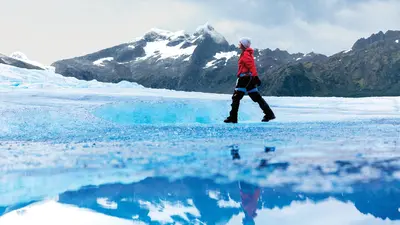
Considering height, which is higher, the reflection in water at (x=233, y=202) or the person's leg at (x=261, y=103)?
the person's leg at (x=261, y=103)

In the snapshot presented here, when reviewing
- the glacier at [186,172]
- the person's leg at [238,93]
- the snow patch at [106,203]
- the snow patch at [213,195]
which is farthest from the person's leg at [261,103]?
the snow patch at [106,203]

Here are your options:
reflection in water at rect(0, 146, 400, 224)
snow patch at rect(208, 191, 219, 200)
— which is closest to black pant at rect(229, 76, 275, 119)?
reflection in water at rect(0, 146, 400, 224)

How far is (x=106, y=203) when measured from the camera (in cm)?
267

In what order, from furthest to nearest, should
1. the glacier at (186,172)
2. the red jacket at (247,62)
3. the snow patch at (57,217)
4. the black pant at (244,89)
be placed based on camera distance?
the black pant at (244,89) → the red jacket at (247,62) → the glacier at (186,172) → the snow patch at (57,217)

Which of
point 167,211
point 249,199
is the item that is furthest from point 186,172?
point 167,211

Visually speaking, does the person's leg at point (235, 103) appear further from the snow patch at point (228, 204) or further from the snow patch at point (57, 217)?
the snow patch at point (57, 217)

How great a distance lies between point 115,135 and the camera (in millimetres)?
6270

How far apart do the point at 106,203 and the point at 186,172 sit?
1067mm

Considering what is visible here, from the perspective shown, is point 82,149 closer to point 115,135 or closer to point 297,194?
point 115,135

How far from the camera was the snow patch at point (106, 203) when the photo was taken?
260 cm

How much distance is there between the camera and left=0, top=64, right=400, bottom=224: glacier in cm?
247

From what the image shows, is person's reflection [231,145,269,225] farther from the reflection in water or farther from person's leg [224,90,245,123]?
person's leg [224,90,245,123]

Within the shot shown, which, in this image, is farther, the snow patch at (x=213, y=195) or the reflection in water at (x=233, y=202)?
the snow patch at (x=213, y=195)

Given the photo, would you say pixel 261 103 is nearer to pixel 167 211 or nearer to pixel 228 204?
pixel 228 204
